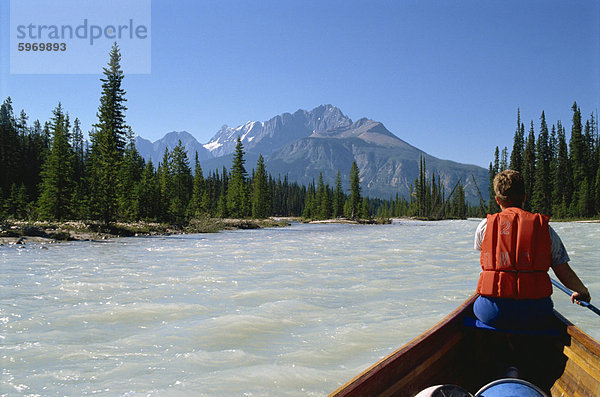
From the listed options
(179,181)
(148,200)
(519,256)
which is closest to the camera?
(519,256)

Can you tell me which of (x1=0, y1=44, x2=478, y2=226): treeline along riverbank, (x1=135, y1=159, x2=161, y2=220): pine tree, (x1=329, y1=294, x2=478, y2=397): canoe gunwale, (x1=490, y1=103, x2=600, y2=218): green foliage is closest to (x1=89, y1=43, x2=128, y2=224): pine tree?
(x1=0, y1=44, x2=478, y2=226): treeline along riverbank

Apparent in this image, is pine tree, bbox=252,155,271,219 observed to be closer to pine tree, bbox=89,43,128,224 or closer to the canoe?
pine tree, bbox=89,43,128,224

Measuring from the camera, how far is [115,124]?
117 feet

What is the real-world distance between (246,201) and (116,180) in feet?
88.8

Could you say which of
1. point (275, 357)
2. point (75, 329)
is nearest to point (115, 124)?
point (75, 329)

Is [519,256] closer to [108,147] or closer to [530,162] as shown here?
[108,147]

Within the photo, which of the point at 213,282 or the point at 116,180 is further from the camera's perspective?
the point at 116,180

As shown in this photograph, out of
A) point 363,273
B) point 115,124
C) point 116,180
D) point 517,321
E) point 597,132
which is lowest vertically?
point 363,273

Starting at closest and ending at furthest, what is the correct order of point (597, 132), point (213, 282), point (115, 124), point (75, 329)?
point (75, 329)
point (213, 282)
point (115, 124)
point (597, 132)

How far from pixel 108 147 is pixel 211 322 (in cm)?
3156

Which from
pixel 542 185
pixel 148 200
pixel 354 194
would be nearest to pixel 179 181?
pixel 148 200

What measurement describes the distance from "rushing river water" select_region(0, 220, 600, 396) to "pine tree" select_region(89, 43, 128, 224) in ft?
63.6

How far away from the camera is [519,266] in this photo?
11.9 feet

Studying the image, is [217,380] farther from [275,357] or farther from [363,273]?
[363,273]
